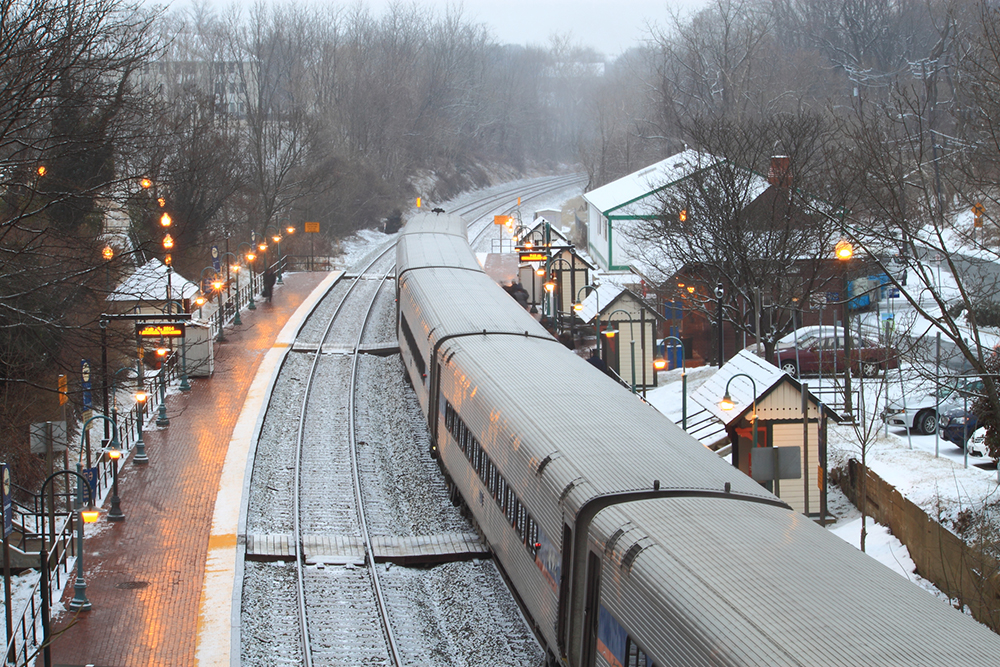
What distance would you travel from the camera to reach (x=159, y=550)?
16.9 meters

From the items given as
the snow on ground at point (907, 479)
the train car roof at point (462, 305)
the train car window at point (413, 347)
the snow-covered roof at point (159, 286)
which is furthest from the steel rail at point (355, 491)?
the snow on ground at point (907, 479)

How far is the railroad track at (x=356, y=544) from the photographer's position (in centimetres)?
1369

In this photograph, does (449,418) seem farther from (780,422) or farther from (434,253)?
(434,253)

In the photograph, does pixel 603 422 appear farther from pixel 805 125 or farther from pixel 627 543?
pixel 805 125

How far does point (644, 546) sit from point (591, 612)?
4.66 feet

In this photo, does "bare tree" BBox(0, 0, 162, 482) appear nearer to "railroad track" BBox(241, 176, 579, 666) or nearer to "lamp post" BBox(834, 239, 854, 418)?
"railroad track" BBox(241, 176, 579, 666)

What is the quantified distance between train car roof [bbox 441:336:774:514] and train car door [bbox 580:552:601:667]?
713 mm

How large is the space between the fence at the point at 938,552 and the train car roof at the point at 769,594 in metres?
4.15

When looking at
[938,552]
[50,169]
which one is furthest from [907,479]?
[50,169]

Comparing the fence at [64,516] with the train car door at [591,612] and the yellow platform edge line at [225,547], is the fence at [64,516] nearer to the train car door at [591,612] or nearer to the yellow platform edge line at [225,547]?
the yellow platform edge line at [225,547]

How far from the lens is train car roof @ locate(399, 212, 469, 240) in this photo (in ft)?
128

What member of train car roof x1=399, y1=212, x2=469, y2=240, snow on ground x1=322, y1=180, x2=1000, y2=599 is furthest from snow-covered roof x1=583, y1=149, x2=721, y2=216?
snow on ground x1=322, y1=180, x2=1000, y2=599

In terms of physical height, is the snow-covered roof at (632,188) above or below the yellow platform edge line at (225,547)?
above

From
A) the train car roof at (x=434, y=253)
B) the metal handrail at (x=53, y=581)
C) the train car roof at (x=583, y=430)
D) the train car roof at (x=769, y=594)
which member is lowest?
the metal handrail at (x=53, y=581)
